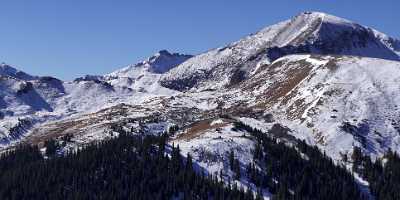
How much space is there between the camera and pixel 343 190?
176 m

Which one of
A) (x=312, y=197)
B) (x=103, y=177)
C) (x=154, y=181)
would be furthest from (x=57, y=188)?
(x=312, y=197)

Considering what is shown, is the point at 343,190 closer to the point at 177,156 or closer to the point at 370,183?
the point at 370,183

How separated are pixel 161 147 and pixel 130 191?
24.3 meters

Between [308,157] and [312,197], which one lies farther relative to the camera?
[308,157]

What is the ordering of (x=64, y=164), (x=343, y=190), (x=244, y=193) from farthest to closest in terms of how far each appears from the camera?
(x=64, y=164) < (x=343, y=190) < (x=244, y=193)

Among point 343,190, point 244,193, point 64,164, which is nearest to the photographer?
point 244,193

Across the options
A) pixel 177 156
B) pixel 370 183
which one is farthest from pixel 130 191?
pixel 370 183

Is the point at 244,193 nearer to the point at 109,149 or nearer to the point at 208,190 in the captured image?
the point at 208,190

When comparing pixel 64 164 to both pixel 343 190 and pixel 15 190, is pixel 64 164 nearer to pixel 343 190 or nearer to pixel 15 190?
pixel 15 190

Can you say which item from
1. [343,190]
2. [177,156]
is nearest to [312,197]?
[343,190]

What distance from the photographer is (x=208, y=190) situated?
6604 inches

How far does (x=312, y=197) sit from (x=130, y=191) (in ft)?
150

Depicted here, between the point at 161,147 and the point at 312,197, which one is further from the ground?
the point at 161,147

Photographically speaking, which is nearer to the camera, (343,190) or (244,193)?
(244,193)
